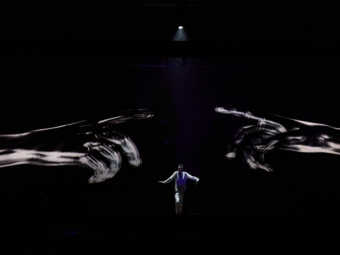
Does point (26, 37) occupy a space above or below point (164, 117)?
above

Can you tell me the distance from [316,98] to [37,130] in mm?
7048

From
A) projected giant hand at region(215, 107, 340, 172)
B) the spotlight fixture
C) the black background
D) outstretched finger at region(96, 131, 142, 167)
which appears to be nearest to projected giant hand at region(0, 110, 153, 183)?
outstretched finger at region(96, 131, 142, 167)

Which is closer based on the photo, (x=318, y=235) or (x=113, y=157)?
(x=318, y=235)

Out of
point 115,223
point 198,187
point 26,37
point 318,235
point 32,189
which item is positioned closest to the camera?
point 318,235

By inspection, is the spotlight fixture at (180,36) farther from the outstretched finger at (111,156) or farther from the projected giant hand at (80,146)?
the outstretched finger at (111,156)

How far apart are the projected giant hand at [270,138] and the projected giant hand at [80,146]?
2.46 m

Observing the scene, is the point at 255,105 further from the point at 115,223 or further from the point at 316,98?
the point at 115,223

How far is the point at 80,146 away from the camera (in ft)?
30.1

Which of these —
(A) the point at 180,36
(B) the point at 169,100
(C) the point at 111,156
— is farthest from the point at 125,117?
(A) the point at 180,36

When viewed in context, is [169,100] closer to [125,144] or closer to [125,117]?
[125,117]

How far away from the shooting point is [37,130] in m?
8.93

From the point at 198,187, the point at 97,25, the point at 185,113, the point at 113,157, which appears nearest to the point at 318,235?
the point at 198,187

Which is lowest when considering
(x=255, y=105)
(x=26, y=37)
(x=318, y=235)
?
(x=318, y=235)

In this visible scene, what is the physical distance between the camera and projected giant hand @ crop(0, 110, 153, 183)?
8859mm
